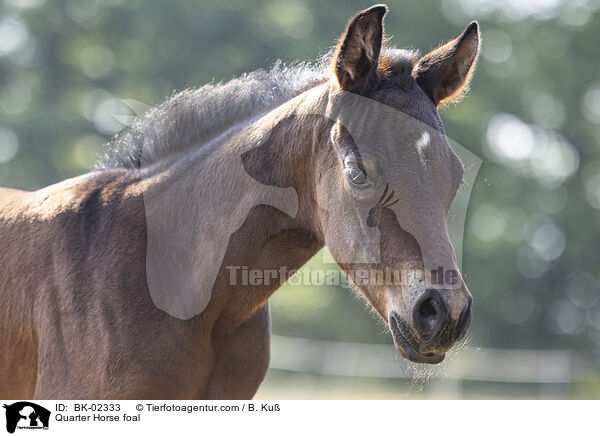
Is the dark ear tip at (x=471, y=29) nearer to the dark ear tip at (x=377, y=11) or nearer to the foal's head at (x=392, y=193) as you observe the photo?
the foal's head at (x=392, y=193)

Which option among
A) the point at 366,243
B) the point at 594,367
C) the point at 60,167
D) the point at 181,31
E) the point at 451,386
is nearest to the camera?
the point at 366,243

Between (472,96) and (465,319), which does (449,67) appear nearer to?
(465,319)

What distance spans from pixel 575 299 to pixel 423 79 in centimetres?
2367

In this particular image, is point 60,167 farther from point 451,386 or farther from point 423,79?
point 423,79

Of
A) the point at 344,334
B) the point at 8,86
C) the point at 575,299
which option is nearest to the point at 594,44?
the point at 575,299

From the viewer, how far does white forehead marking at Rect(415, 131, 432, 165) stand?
3.39 m

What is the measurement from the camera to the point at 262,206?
383cm

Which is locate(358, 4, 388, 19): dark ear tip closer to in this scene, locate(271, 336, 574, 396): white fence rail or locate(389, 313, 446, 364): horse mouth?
locate(389, 313, 446, 364): horse mouth

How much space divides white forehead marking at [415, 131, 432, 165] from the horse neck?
21.5 inches

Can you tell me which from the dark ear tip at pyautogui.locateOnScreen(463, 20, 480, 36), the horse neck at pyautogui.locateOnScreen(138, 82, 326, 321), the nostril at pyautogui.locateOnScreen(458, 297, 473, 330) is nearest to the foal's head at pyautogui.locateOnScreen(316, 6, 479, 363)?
the nostril at pyautogui.locateOnScreen(458, 297, 473, 330)

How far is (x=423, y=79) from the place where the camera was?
12.7ft

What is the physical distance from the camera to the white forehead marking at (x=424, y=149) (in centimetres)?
339
